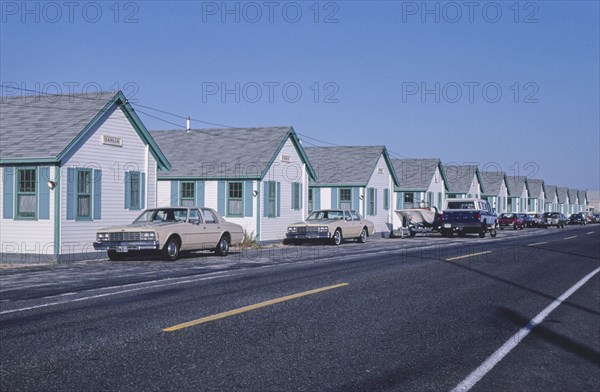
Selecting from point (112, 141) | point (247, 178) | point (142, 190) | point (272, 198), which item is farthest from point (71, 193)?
point (272, 198)

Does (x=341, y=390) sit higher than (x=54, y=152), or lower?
lower

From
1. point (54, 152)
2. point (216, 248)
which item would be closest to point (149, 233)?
point (216, 248)

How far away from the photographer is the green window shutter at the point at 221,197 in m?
32.8

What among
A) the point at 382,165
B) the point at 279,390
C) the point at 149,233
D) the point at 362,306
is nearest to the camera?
the point at 279,390

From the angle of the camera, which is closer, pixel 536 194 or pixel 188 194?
pixel 188 194

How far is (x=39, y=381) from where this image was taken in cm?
588

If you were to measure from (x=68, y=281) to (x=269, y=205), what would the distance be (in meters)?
19.2

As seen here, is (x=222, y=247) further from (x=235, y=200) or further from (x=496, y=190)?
(x=496, y=190)

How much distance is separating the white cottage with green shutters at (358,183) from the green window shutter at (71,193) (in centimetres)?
2312

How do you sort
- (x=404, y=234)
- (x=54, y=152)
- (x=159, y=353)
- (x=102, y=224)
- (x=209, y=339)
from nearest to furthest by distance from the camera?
(x=159, y=353) → (x=209, y=339) → (x=54, y=152) → (x=102, y=224) → (x=404, y=234)

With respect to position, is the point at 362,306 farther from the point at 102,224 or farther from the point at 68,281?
the point at 102,224

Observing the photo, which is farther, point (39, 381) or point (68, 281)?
point (68, 281)

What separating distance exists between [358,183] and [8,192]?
24712 mm

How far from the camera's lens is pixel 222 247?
74.0 ft
